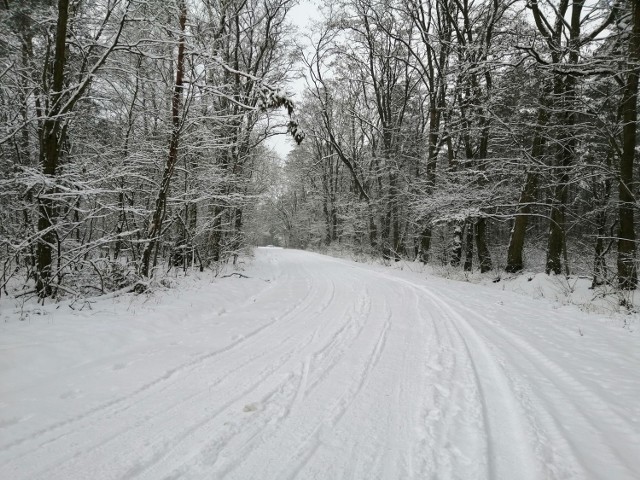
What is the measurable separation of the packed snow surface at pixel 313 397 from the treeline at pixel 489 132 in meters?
4.64

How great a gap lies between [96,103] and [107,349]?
Answer: 842 cm

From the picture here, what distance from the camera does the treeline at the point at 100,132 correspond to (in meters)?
5.71

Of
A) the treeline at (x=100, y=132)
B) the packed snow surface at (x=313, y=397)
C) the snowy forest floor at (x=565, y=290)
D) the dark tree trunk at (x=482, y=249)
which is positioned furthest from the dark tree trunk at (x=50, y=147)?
the dark tree trunk at (x=482, y=249)

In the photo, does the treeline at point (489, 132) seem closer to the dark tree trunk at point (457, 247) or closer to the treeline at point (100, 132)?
the dark tree trunk at point (457, 247)

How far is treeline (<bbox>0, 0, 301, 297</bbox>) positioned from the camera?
18.7 ft

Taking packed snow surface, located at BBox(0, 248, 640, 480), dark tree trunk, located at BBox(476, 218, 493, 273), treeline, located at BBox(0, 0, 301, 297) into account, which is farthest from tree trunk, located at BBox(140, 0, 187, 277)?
dark tree trunk, located at BBox(476, 218, 493, 273)

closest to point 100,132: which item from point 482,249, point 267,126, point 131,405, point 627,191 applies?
point 267,126

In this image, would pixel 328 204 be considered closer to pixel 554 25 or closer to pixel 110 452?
pixel 554 25

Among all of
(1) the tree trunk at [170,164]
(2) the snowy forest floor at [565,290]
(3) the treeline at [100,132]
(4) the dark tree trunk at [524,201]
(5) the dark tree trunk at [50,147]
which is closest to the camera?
(3) the treeline at [100,132]

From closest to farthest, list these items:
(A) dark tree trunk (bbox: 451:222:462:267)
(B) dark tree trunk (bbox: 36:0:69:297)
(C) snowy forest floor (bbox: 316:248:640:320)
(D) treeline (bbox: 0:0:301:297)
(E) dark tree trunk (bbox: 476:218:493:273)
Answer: (D) treeline (bbox: 0:0:301:297) < (B) dark tree trunk (bbox: 36:0:69:297) < (C) snowy forest floor (bbox: 316:248:640:320) < (E) dark tree trunk (bbox: 476:218:493:273) < (A) dark tree trunk (bbox: 451:222:462:267)

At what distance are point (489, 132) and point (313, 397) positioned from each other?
11164 mm

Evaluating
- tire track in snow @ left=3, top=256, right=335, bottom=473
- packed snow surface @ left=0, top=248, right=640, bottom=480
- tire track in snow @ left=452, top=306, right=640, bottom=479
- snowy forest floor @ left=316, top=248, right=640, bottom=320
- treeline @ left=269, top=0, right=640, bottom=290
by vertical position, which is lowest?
tire track in snow @ left=3, top=256, right=335, bottom=473

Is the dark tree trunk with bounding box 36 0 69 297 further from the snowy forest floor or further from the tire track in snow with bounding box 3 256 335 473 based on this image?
the snowy forest floor

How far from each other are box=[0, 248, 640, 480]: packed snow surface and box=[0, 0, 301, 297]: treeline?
5.43 ft
